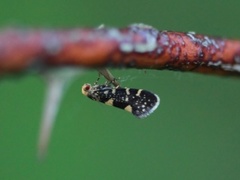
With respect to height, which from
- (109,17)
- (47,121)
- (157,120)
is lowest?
(47,121)

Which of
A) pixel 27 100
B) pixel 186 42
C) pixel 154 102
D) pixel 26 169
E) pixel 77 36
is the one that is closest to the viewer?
pixel 77 36

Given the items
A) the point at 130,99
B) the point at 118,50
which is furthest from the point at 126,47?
the point at 130,99

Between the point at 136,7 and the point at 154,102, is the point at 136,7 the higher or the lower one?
the higher one

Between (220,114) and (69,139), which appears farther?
(220,114)

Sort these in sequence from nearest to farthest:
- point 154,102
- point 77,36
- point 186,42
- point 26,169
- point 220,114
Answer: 1. point 77,36
2. point 186,42
3. point 154,102
4. point 26,169
5. point 220,114

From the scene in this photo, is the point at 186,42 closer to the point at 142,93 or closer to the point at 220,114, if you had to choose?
the point at 142,93

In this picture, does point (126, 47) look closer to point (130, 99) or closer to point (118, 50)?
point (118, 50)

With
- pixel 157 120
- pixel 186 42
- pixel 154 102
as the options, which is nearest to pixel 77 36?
pixel 186 42

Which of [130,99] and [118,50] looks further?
[130,99]
